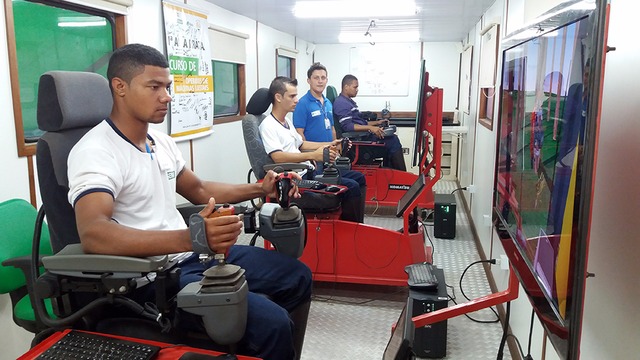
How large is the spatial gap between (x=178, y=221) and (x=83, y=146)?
45 centimetres

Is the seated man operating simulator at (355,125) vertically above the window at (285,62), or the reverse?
the window at (285,62)

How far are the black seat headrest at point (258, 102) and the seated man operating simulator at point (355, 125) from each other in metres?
2.20

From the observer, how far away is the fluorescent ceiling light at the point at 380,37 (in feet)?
23.8

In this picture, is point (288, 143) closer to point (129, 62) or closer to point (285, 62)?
point (129, 62)

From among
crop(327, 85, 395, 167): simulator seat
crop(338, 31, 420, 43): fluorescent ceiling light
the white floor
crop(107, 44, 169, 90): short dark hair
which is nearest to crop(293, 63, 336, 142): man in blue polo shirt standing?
crop(327, 85, 395, 167): simulator seat

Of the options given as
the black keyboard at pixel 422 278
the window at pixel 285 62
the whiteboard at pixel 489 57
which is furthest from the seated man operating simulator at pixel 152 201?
the window at pixel 285 62

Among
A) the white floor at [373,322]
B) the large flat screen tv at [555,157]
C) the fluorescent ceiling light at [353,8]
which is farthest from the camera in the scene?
the fluorescent ceiling light at [353,8]

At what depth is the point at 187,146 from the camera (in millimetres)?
4156

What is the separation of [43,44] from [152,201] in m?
1.59

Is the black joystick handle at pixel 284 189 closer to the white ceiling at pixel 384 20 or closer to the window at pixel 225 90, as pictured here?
the white ceiling at pixel 384 20

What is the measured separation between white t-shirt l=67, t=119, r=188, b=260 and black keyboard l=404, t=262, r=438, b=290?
1.18m

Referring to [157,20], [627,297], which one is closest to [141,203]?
[627,297]

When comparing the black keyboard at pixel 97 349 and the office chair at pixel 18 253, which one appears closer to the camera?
the black keyboard at pixel 97 349

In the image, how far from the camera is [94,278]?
52.8 inches
